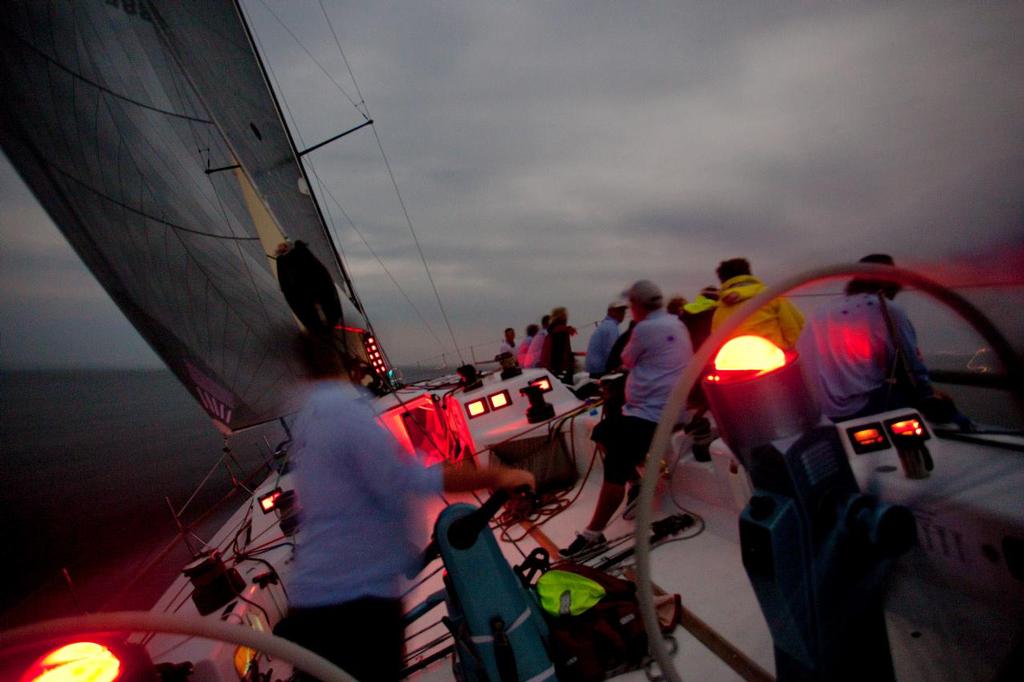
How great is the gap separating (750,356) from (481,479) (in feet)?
3.50

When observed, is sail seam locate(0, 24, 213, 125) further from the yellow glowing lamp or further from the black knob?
the black knob

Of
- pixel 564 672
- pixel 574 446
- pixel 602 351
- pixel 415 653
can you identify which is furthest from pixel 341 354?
pixel 602 351

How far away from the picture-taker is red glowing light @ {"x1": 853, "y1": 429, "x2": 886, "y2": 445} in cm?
167

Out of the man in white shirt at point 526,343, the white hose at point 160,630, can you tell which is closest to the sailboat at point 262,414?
the white hose at point 160,630

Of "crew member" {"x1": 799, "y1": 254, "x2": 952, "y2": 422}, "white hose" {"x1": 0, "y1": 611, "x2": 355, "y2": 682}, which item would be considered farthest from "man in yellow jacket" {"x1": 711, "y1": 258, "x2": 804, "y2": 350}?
"white hose" {"x1": 0, "y1": 611, "x2": 355, "y2": 682}

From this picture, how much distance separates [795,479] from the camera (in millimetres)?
905

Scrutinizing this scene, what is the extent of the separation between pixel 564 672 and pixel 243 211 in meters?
7.81

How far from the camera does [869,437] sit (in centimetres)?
168

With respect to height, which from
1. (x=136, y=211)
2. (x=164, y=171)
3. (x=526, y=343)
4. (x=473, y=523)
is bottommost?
(x=526, y=343)

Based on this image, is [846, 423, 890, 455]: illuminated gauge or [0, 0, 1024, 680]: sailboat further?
[846, 423, 890, 455]: illuminated gauge

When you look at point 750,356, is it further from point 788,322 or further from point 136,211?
point 136,211

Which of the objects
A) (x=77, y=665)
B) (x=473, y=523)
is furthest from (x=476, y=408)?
(x=77, y=665)

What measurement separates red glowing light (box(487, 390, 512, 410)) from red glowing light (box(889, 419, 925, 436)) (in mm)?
3281

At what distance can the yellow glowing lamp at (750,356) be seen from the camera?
90 centimetres
